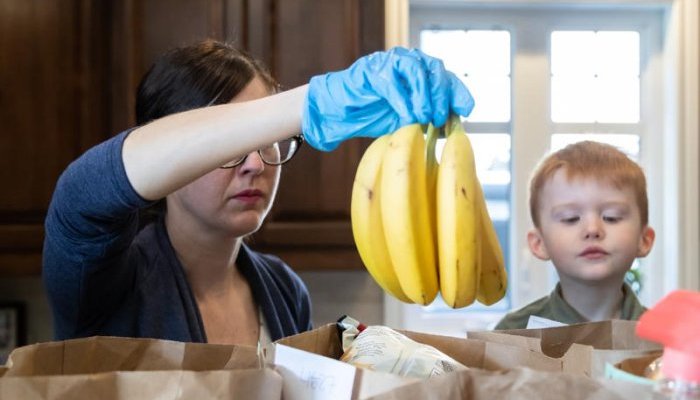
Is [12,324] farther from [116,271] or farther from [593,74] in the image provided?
[593,74]

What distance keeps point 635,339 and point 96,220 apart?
57cm

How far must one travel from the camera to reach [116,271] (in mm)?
1125

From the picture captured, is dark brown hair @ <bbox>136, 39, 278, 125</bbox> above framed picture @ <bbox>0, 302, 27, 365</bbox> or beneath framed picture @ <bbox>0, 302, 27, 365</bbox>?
above

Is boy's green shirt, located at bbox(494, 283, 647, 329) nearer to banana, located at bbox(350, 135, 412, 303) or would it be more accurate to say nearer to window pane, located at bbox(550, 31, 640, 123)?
banana, located at bbox(350, 135, 412, 303)

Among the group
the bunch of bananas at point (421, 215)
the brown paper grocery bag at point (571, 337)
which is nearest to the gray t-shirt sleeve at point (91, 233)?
the bunch of bananas at point (421, 215)

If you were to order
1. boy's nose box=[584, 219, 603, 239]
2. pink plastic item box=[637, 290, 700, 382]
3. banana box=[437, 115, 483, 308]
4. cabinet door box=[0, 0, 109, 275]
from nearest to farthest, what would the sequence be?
1. pink plastic item box=[637, 290, 700, 382]
2. banana box=[437, 115, 483, 308]
3. boy's nose box=[584, 219, 603, 239]
4. cabinet door box=[0, 0, 109, 275]

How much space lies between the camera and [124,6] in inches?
90.5

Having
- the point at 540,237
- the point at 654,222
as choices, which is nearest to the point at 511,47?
the point at 654,222

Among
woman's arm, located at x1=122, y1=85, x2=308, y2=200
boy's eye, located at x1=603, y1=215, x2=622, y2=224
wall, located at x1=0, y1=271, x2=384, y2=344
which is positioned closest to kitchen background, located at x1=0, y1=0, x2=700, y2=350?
wall, located at x1=0, y1=271, x2=384, y2=344

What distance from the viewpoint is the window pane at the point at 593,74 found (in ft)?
9.15

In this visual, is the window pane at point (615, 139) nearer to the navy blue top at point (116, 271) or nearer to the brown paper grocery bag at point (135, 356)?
the navy blue top at point (116, 271)

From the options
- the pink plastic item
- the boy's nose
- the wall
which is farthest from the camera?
the wall

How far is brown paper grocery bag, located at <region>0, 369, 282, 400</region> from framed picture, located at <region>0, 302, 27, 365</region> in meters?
2.06

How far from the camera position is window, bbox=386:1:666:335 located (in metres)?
2.76
